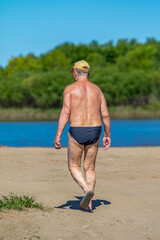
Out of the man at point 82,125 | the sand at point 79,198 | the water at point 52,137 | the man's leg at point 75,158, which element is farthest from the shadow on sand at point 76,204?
the water at point 52,137

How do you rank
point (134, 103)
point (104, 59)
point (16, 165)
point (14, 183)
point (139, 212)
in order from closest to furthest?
point (139, 212) < point (14, 183) < point (16, 165) < point (134, 103) < point (104, 59)

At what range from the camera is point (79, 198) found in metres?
7.32

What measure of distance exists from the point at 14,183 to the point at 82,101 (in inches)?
120

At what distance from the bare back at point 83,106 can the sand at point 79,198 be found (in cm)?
128

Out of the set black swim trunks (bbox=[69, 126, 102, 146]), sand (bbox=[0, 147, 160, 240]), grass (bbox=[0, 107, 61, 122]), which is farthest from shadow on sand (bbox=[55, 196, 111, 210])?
grass (bbox=[0, 107, 61, 122])

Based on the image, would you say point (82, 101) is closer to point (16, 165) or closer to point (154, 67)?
point (16, 165)

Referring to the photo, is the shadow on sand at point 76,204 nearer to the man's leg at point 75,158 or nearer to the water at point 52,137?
the man's leg at point 75,158

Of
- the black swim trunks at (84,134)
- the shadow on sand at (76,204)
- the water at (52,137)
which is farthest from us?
the water at (52,137)

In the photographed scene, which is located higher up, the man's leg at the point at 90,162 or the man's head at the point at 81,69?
the man's head at the point at 81,69

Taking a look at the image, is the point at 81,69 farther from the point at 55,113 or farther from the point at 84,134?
the point at 55,113

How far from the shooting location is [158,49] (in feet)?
385

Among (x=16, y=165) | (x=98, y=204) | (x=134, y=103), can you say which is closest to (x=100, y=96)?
(x=98, y=204)

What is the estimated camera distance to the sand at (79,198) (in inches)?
207

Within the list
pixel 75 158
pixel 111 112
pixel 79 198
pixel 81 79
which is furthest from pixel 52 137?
pixel 111 112
